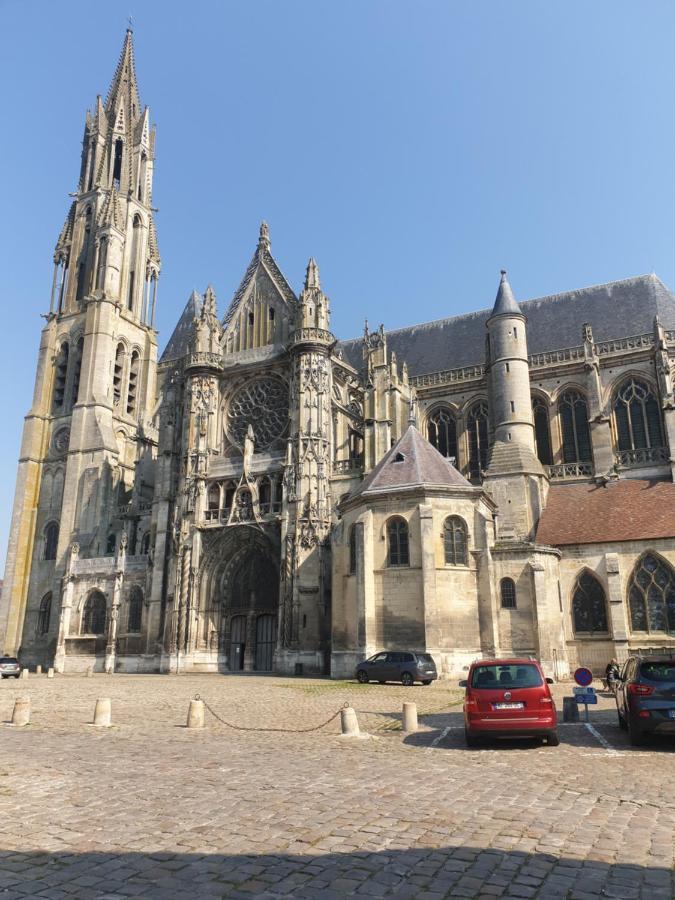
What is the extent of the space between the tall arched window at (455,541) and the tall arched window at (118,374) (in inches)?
1189

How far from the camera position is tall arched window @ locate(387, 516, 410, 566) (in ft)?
87.4

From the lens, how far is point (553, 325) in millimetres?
41750

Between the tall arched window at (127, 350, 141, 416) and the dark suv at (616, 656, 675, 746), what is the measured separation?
145 ft

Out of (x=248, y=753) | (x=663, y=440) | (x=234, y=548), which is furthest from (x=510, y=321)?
(x=248, y=753)

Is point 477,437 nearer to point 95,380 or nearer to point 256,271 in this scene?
point 256,271

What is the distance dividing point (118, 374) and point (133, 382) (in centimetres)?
163

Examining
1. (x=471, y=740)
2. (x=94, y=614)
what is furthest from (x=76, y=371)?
(x=471, y=740)

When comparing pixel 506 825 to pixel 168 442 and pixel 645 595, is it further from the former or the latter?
pixel 168 442

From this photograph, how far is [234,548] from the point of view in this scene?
34.8 meters

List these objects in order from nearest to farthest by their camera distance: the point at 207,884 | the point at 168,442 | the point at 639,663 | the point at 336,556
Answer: the point at 207,884 < the point at 639,663 < the point at 336,556 < the point at 168,442

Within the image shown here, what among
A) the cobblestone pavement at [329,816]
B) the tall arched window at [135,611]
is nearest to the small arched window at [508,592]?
the cobblestone pavement at [329,816]

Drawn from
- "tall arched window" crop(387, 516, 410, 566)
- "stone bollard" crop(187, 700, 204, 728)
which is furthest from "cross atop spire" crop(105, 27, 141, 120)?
"stone bollard" crop(187, 700, 204, 728)

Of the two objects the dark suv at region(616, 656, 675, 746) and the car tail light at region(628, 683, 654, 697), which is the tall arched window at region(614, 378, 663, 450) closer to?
the dark suv at region(616, 656, 675, 746)

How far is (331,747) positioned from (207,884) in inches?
240
